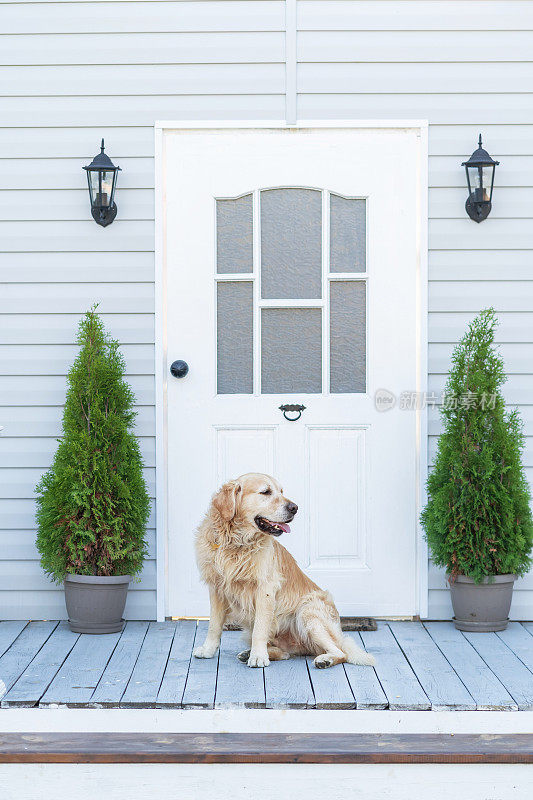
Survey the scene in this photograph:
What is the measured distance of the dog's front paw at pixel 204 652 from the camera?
3461mm

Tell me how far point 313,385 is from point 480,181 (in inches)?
48.0

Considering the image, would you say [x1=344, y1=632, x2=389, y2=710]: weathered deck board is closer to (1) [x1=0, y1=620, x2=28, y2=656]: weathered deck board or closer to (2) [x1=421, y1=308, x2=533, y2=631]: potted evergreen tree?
(2) [x1=421, y1=308, x2=533, y2=631]: potted evergreen tree

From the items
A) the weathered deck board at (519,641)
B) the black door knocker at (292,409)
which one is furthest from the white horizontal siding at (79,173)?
the weathered deck board at (519,641)

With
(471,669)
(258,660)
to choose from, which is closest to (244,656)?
(258,660)

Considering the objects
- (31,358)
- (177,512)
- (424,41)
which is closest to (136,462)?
(177,512)

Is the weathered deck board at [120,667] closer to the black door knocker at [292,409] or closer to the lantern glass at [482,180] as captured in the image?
the black door knocker at [292,409]

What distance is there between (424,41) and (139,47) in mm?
1346

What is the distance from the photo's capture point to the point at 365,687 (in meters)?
3.11

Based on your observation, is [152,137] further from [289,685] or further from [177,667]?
[289,685]

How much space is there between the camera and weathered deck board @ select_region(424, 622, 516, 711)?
297 centimetres
